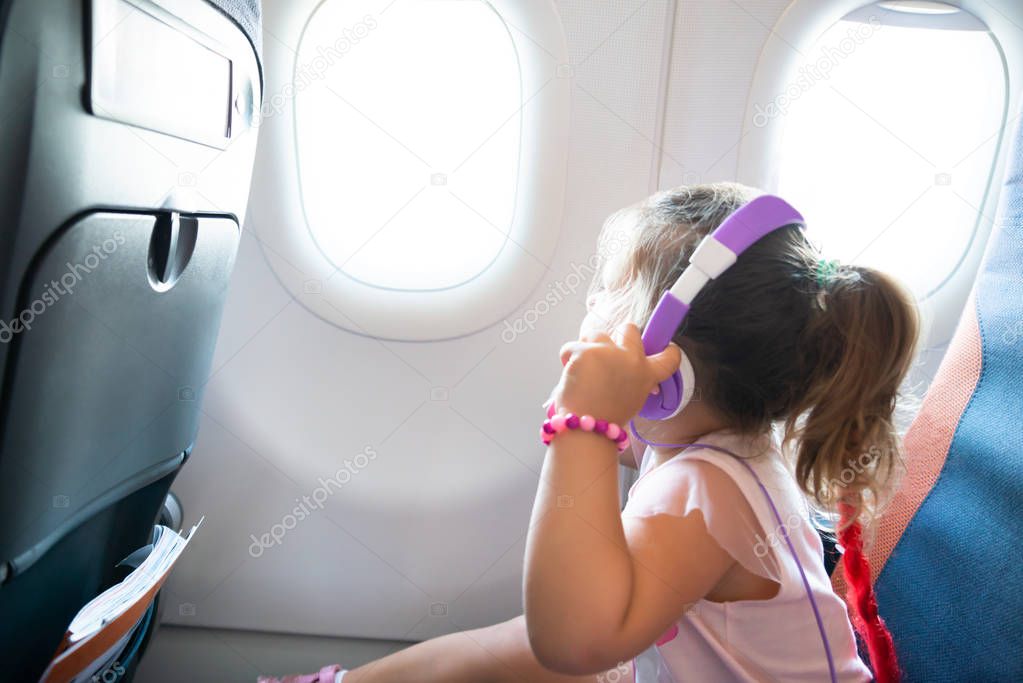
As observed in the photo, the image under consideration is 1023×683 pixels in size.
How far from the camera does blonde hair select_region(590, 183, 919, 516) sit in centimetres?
97

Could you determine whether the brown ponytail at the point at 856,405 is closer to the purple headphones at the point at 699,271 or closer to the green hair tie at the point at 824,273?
the green hair tie at the point at 824,273

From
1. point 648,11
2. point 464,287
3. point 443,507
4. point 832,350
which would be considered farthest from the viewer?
point 443,507

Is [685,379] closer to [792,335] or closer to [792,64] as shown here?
[792,335]

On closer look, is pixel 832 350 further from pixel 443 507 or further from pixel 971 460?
pixel 443 507

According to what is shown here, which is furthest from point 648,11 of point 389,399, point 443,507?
point 443,507

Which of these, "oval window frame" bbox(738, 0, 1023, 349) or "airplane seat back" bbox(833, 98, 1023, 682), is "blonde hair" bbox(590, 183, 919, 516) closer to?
"airplane seat back" bbox(833, 98, 1023, 682)

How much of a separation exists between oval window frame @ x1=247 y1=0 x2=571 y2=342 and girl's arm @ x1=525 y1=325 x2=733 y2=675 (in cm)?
64

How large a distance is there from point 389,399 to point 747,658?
0.84 m

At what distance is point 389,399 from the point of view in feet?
5.29

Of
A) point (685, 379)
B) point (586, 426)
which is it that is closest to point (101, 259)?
point (586, 426)

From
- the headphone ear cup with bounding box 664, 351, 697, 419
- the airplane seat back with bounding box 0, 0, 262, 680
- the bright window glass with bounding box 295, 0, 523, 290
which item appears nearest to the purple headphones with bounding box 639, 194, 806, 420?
the headphone ear cup with bounding box 664, 351, 697, 419

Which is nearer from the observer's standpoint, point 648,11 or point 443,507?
point 648,11

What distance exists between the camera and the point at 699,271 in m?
0.89

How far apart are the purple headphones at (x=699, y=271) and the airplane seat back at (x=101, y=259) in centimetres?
52
